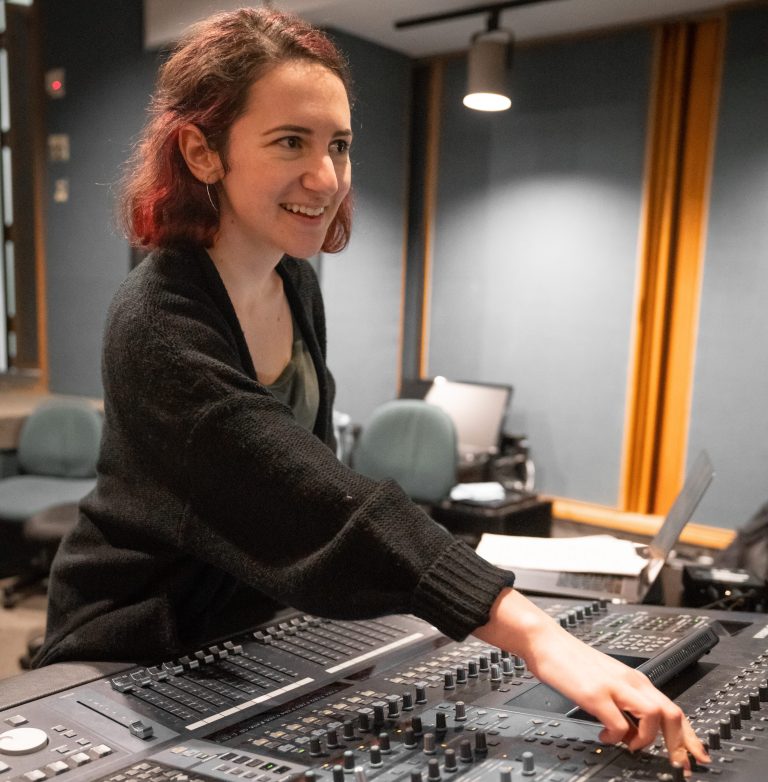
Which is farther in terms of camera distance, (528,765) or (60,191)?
(60,191)

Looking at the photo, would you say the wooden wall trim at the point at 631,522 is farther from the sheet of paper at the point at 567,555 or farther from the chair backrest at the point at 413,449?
the sheet of paper at the point at 567,555

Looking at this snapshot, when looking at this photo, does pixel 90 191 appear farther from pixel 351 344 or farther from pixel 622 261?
pixel 622 261

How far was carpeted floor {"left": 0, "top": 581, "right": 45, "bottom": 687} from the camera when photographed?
295cm

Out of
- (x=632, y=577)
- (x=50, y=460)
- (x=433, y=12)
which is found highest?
(x=433, y=12)

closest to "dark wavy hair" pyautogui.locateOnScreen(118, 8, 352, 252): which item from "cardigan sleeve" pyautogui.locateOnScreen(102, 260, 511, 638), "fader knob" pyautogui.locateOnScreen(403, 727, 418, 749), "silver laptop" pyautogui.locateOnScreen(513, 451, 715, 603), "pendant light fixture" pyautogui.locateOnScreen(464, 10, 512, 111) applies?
"cardigan sleeve" pyautogui.locateOnScreen(102, 260, 511, 638)

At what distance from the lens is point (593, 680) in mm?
728

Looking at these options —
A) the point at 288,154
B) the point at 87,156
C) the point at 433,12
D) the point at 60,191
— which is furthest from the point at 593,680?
the point at 60,191

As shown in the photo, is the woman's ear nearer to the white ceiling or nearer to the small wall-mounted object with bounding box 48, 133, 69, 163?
the white ceiling

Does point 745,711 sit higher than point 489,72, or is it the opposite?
point 489,72

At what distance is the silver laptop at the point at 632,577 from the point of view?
1323 mm

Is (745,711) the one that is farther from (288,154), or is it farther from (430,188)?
(430,188)

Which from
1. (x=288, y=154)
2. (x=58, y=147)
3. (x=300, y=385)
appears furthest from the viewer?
(x=58, y=147)

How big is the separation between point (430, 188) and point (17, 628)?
3116mm

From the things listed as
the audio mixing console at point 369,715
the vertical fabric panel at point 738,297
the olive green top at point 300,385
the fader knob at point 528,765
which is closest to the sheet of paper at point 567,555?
the audio mixing console at point 369,715
